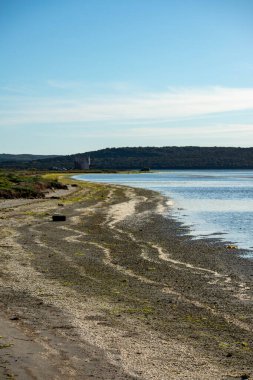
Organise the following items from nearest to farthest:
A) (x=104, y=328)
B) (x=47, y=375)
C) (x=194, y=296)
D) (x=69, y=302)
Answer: (x=47, y=375) → (x=104, y=328) → (x=69, y=302) → (x=194, y=296)

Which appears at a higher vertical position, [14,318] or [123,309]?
[14,318]

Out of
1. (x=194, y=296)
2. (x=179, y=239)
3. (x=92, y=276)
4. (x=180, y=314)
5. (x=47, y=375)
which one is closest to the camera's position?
(x=47, y=375)

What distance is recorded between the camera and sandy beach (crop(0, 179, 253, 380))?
938cm

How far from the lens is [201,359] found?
9.88 meters

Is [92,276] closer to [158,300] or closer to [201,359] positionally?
[158,300]

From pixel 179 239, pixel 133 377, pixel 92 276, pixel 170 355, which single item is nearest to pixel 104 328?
pixel 170 355

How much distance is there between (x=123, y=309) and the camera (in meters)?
13.5

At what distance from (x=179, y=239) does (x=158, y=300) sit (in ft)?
45.7

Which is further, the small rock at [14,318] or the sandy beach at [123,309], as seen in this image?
the small rock at [14,318]

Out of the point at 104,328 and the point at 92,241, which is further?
the point at 92,241

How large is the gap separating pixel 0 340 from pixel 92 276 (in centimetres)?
771

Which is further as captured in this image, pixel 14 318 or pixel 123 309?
pixel 123 309

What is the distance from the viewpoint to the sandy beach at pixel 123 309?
369 inches

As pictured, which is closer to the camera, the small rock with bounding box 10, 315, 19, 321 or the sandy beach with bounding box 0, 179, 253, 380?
the sandy beach with bounding box 0, 179, 253, 380
